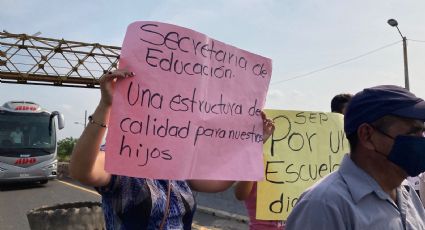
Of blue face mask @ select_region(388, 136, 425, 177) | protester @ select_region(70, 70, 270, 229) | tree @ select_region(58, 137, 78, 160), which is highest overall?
blue face mask @ select_region(388, 136, 425, 177)

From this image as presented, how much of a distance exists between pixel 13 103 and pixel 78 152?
576 inches

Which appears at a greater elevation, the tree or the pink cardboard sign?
the pink cardboard sign

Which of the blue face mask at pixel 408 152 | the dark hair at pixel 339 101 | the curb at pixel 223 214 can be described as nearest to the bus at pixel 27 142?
the curb at pixel 223 214

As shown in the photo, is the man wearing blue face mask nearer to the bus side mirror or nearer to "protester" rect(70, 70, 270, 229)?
"protester" rect(70, 70, 270, 229)

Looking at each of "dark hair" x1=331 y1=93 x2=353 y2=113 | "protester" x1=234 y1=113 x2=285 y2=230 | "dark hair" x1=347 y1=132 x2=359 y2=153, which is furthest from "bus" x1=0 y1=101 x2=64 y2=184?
"dark hair" x1=347 y1=132 x2=359 y2=153

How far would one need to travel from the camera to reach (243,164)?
2633 millimetres

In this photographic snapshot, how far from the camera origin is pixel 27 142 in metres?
15.4

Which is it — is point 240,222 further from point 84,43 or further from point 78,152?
point 84,43

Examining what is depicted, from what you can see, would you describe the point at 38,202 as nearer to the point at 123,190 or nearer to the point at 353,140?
the point at 123,190

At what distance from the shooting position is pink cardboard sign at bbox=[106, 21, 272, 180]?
2.18 metres

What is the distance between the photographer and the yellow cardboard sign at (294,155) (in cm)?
321

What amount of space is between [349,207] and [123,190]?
109 centimetres

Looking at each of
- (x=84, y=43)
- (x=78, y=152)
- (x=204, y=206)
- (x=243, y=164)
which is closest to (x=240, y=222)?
(x=204, y=206)

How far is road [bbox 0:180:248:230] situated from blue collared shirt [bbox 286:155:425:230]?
6.30m
